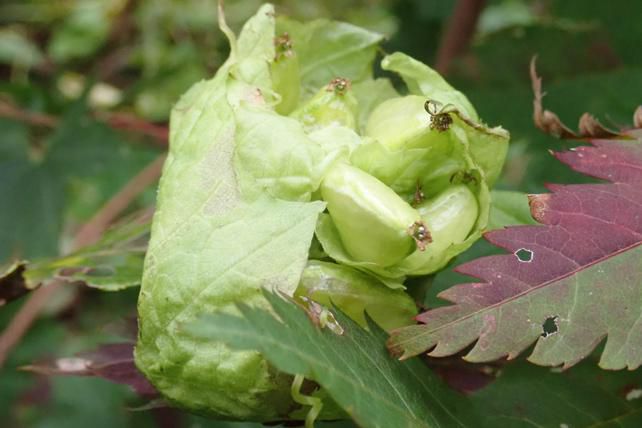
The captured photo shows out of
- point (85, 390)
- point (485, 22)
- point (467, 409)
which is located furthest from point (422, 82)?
point (485, 22)

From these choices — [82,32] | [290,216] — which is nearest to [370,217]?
[290,216]

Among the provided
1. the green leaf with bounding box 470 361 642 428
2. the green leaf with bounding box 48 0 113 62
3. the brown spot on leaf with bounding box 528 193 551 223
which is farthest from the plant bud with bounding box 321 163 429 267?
the green leaf with bounding box 48 0 113 62

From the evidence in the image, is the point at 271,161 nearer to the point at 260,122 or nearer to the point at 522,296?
the point at 260,122

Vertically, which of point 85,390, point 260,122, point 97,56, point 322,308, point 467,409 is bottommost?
point 85,390

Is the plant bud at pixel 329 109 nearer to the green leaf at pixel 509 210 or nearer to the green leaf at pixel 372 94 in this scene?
the green leaf at pixel 372 94

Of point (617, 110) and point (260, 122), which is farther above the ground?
point (260, 122)

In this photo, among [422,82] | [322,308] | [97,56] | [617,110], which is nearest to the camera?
[322,308]
